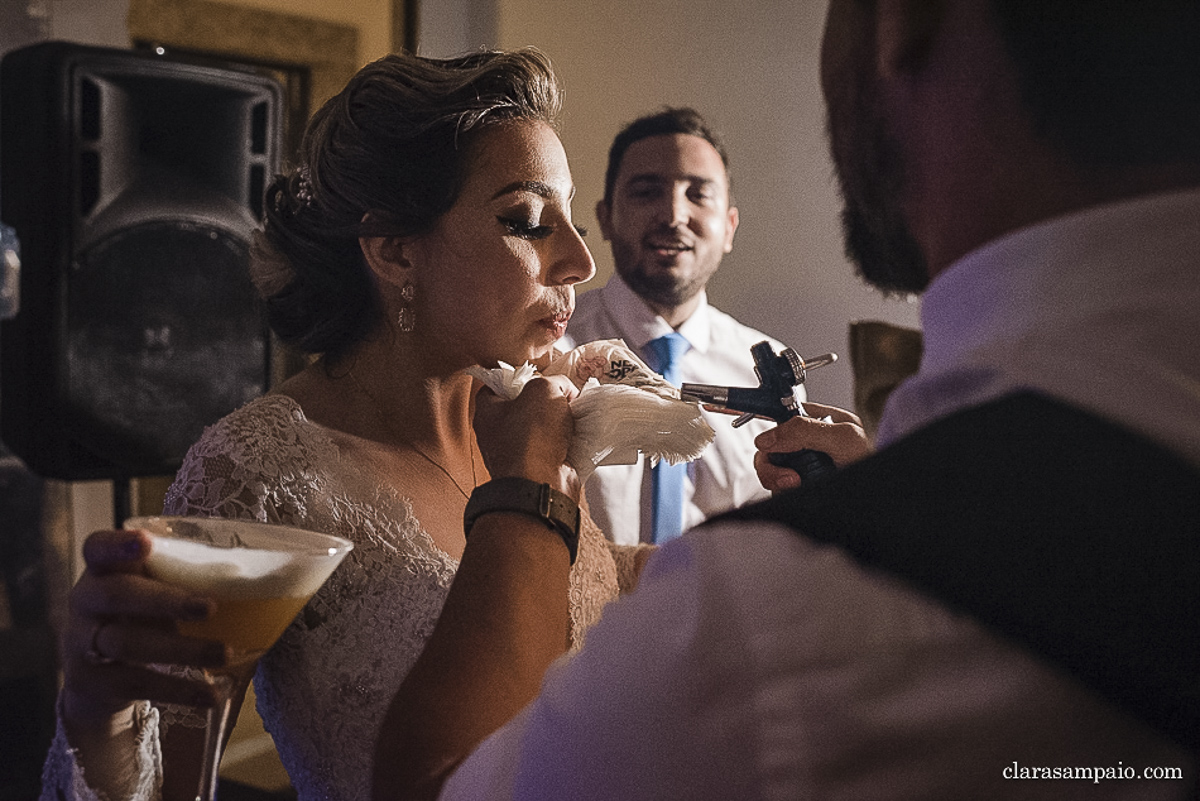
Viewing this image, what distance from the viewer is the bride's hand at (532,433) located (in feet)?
3.54

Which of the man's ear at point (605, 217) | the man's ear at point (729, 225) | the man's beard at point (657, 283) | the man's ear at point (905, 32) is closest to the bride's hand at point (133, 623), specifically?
the man's ear at point (905, 32)

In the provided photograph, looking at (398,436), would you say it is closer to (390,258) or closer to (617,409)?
(390,258)

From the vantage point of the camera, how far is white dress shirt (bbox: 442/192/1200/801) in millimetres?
515

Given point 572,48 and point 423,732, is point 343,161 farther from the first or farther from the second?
point 572,48

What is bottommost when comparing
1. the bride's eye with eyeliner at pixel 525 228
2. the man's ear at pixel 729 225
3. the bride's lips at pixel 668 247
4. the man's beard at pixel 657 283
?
the man's beard at pixel 657 283

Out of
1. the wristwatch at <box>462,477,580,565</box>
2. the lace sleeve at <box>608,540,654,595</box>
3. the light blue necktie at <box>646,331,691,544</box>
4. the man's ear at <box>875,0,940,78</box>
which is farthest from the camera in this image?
the light blue necktie at <box>646,331,691,544</box>

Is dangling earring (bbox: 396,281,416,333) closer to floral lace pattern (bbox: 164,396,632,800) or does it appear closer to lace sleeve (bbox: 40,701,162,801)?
floral lace pattern (bbox: 164,396,632,800)

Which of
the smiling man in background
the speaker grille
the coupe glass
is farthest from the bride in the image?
the smiling man in background

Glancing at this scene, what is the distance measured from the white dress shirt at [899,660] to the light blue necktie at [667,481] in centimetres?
250

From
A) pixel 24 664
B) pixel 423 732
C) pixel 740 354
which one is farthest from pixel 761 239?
pixel 423 732

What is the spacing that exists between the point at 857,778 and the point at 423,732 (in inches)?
16.3

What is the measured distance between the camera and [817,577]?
53 centimetres

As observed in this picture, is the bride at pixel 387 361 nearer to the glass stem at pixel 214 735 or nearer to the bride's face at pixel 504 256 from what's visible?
the bride's face at pixel 504 256

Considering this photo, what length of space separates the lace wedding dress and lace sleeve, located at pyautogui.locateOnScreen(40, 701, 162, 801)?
268 mm
